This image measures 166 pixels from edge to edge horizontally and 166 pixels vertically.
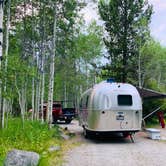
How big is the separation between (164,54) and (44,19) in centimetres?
4735

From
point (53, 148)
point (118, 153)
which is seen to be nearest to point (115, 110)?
point (118, 153)

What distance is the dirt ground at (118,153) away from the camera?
569 inches

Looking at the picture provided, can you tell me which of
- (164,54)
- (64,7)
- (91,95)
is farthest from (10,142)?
(164,54)

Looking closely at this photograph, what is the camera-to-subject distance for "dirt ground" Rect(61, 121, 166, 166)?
1446 centimetres

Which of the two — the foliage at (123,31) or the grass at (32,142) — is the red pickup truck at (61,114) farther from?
the grass at (32,142)

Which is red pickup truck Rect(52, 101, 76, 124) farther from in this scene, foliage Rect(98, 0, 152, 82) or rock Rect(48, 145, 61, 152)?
rock Rect(48, 145, 61, 152)

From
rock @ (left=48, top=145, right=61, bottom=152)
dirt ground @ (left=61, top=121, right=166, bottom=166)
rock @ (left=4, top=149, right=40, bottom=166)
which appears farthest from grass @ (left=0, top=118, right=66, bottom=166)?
rock @ (left=4, top=149, right=40, bottom=166)

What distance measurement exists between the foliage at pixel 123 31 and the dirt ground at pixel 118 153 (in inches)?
585

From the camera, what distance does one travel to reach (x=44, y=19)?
91.8 feet

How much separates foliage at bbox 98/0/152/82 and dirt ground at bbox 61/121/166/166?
48.8ft

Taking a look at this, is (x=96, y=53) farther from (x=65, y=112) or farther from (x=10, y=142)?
(x=10, y=142)

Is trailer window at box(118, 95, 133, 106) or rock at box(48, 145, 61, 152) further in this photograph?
trailer window at box(118, 95, 133, 106)

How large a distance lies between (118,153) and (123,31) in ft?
70.1

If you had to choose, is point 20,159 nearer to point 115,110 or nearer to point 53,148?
point 53,148
